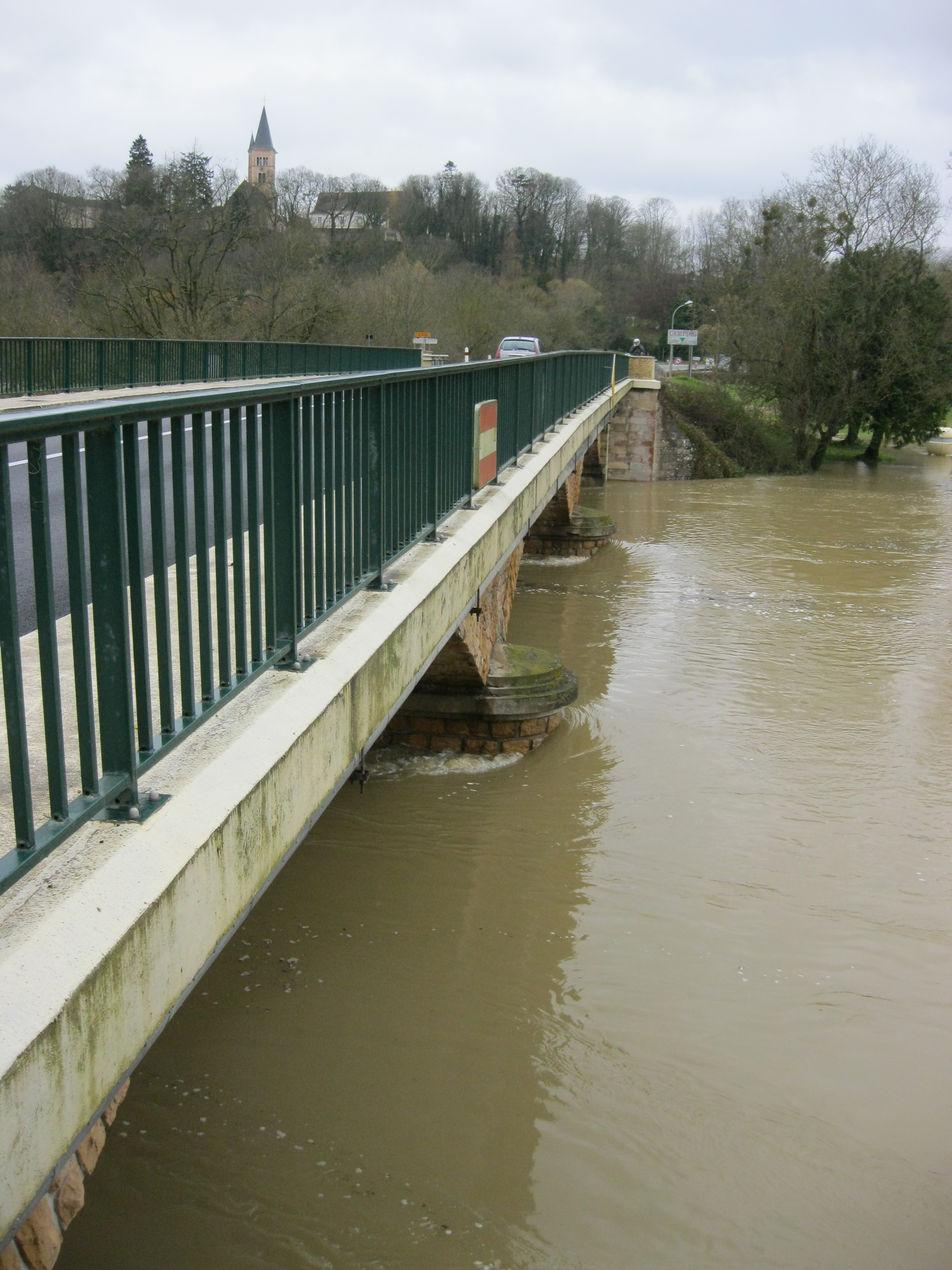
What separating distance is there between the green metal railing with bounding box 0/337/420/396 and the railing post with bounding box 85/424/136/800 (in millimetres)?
15755

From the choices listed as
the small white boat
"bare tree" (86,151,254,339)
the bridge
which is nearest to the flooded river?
the bridge

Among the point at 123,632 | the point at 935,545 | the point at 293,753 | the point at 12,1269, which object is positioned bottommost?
the point at 935,545

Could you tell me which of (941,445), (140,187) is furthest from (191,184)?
(941,445)

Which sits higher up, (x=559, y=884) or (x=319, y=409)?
(x=319, y=409)

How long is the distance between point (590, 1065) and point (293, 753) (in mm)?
2698

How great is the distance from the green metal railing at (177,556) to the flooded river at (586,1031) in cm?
200

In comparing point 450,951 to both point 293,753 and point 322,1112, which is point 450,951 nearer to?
point 322,1112

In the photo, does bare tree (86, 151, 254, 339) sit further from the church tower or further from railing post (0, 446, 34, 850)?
the church tower

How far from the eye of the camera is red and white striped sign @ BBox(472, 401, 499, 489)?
25.2 ft

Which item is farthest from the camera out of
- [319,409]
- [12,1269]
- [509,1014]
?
[509,1014]

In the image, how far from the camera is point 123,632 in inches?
104

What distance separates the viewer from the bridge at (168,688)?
2188mm

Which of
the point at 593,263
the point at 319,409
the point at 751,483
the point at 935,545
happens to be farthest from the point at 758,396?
the point at 593,263

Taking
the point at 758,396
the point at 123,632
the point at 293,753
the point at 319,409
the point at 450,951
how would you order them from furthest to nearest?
the point at 758,396 → the point at 450,951 → the point at 319,409 → the point at 293,753 → the point at 123,632
